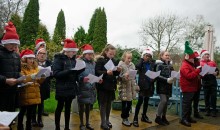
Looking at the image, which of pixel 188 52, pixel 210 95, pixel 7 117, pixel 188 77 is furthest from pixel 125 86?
pixel 7 117

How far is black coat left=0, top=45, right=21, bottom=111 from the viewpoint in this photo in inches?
179

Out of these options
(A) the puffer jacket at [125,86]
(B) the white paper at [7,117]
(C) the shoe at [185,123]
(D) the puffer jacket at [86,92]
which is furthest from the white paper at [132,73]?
(B) the white paper at [7,117]

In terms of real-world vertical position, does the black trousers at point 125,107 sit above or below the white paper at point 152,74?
below

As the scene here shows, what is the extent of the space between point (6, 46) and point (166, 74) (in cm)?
390

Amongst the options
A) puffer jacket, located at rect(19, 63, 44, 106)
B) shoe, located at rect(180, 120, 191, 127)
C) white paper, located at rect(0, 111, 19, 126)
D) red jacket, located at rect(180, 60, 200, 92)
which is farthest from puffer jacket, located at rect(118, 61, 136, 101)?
white paper, located at rect(0, 111, 19, 126)

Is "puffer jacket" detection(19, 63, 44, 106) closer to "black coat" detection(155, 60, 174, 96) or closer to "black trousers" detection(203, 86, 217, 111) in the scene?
"black coat" detection(155, 60, 174, 96)

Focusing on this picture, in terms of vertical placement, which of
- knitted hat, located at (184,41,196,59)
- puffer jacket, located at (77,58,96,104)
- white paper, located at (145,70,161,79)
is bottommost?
puffer jacket, located at (77,58,96,104)

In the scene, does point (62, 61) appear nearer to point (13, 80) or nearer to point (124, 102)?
point (13, 80)

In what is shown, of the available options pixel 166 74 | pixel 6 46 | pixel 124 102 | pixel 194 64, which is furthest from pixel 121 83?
pixel 6 46

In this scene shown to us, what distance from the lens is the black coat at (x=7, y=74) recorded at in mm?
4543

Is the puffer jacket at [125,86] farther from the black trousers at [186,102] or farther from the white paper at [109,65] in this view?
the black trousers at [186,102]

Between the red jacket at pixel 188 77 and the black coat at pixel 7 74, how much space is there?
4067mm

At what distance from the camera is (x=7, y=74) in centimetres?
458

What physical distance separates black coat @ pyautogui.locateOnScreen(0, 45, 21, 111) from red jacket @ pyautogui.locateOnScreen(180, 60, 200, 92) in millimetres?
4067
